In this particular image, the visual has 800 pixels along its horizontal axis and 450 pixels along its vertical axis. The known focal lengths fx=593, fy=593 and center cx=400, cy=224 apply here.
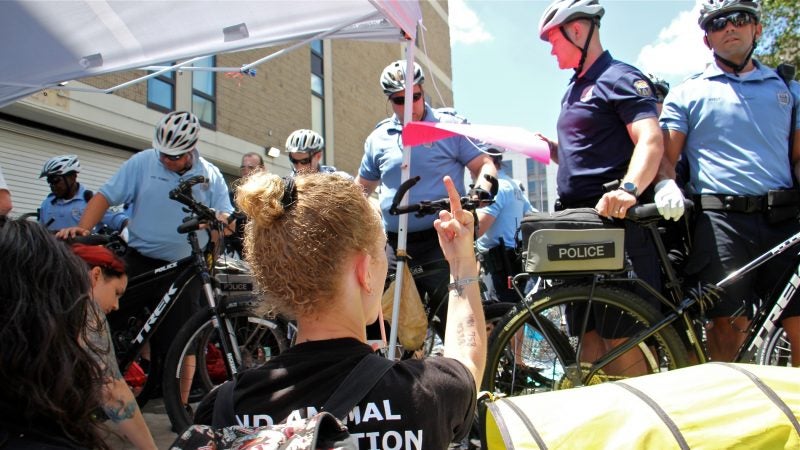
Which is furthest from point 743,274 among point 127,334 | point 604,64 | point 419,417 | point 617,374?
point 127,334

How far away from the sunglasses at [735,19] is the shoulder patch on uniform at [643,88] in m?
0.70

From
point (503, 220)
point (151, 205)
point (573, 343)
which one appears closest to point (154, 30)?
point (151, 205)

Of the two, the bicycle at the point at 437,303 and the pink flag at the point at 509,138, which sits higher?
the pink flag at the point at 509,138

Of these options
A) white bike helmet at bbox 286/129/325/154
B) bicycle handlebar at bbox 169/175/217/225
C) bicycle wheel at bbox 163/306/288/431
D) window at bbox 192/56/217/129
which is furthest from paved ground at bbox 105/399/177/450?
window at bbox 192/56/217/129

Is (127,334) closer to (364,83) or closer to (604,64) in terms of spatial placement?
(604,64)

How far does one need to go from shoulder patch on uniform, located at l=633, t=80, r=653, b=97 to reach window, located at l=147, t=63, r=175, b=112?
410 inches

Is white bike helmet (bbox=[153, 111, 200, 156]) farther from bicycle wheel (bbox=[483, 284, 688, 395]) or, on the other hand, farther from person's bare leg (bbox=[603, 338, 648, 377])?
person's bare leg (bbox=[603, 338, 648, 377])

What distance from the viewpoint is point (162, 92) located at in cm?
1180

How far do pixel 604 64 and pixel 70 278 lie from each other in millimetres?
2648

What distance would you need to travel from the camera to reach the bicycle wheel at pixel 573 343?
8.70ft

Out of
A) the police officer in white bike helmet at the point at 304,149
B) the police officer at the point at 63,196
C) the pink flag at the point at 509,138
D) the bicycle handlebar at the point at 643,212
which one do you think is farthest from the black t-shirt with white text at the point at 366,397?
the police officer at the point at 63,196

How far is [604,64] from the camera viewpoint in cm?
299

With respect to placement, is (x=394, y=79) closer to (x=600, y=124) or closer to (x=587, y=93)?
(x=587, y=93)

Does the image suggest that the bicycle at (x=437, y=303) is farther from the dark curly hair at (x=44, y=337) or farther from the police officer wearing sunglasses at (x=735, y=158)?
the dark curly hair at (x=44, y=337)
